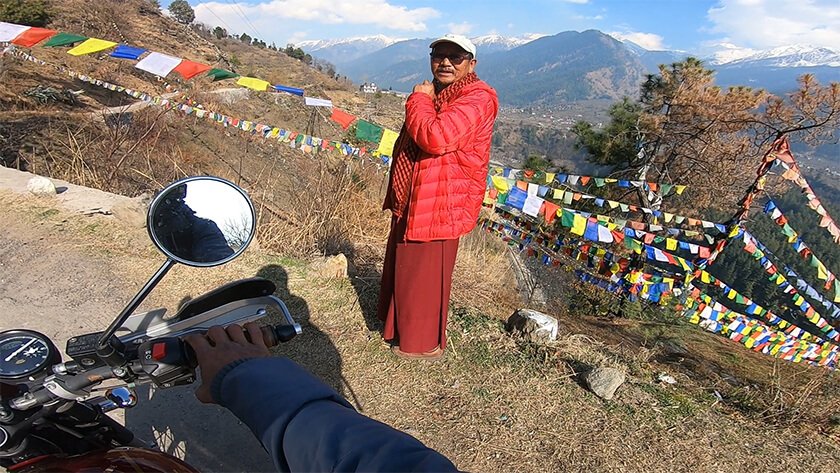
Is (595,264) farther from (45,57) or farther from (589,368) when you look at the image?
(45,57)

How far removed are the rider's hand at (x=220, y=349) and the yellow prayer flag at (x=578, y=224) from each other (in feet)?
17.0

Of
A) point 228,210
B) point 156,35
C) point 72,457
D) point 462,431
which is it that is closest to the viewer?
point 72,457

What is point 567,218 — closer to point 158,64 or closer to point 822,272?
point 822,272

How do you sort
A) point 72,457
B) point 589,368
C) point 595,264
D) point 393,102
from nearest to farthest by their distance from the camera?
1. point 72,457
2. point 589,368
3. point 595,264
4. point 393,102

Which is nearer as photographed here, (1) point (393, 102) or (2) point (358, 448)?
(2) point (358, 448)

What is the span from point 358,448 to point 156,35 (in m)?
35.0

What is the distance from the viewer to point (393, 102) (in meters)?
45.1

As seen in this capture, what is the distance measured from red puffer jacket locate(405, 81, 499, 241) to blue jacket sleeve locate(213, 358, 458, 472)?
67.7 inches

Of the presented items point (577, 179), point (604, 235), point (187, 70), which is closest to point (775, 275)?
point (604, 235)

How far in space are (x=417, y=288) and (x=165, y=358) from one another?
207 cm

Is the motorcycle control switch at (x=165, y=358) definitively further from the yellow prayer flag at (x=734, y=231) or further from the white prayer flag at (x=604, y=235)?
the yellow prayer flag at (x=734, y=231)

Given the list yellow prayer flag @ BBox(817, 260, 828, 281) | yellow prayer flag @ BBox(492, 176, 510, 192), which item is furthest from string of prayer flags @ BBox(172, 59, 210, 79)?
yellow prayer flag @ BBox(817, 260, 828, 281)

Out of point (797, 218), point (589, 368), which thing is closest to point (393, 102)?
point (797, 218)

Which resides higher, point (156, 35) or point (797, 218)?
point (156, 35)
